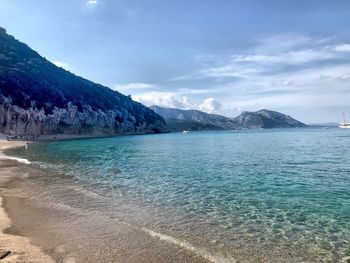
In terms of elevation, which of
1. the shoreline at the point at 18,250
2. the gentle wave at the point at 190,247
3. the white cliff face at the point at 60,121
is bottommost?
the gentle wave at the point at 190,247

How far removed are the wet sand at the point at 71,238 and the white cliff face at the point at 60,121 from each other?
109092mm

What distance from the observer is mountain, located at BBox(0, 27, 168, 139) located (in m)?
121

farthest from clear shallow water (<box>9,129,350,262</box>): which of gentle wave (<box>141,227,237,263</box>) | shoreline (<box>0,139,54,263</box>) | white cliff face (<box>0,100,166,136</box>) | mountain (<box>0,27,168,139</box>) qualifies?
mountain (<box>0,27,168,139</box>)

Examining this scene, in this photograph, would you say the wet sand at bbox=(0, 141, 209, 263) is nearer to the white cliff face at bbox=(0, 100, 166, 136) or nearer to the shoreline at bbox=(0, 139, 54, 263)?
the shoreline at bbox=(0, 139, 54, 263)

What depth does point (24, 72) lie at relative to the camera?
14125 centimetres

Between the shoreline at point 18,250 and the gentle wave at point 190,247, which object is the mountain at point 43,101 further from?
the gentle wave at point 190,247

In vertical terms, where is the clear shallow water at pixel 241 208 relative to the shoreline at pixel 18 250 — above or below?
below

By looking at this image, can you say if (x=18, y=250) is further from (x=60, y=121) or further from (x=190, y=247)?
(x=60, y=121)

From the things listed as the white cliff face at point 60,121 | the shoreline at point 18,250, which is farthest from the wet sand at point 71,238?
the white cliff face at point 60,121

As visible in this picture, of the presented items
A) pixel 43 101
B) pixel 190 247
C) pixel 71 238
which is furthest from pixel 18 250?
pixel 43 101

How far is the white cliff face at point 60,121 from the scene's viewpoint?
11804cm

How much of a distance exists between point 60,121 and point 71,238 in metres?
140

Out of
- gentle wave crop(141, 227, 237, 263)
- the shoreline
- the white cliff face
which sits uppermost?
the white cliff face

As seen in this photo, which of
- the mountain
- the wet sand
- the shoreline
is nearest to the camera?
the shoreline
